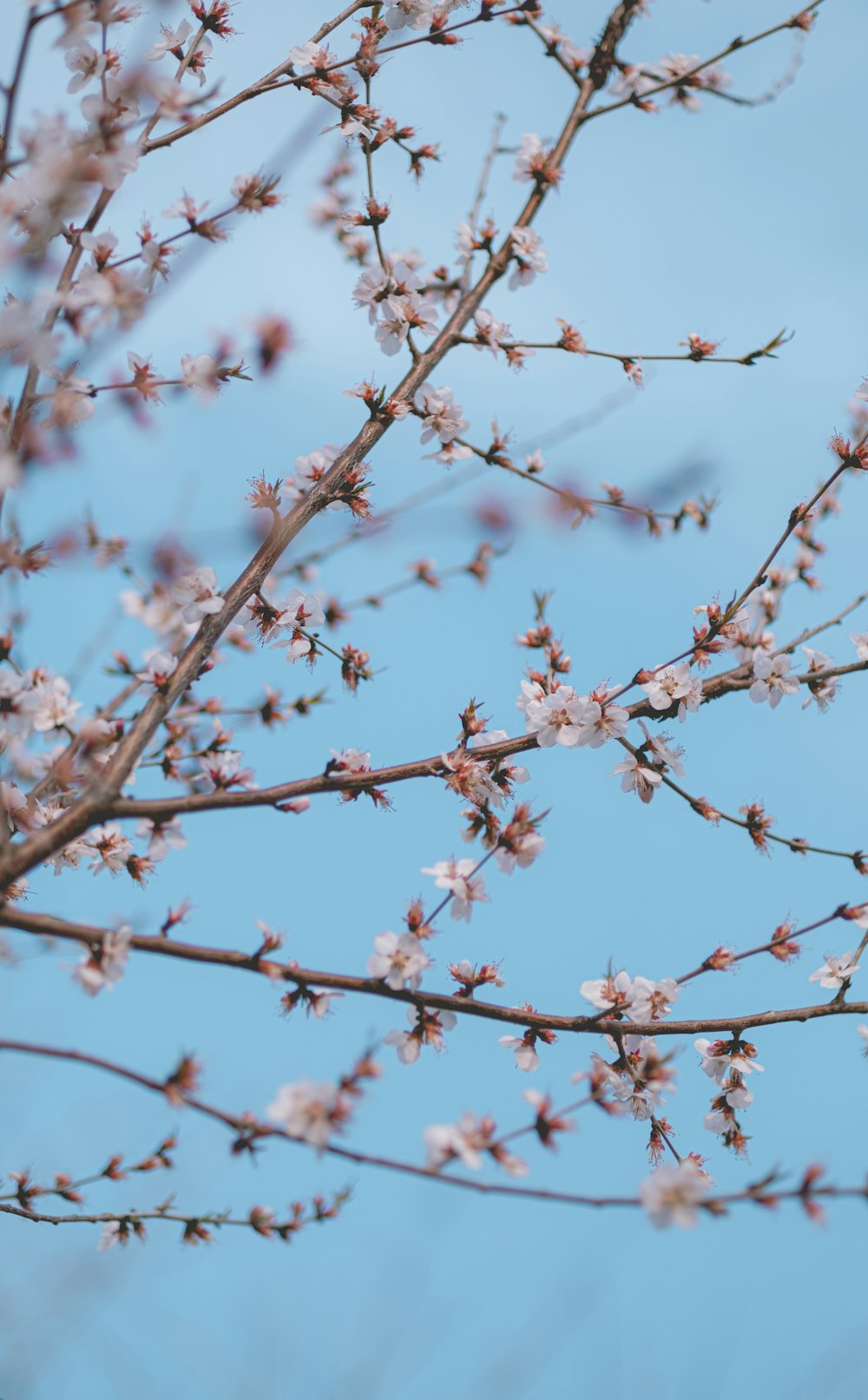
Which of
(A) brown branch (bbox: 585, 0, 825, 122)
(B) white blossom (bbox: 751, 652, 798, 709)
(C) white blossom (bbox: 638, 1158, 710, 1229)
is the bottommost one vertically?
(C) white blossom (bbox: 638, 1158, 710, 1229)

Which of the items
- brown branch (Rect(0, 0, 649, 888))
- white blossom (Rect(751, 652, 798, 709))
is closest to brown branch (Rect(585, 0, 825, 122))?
brown branch (Rect(0, 0, 649, 888))

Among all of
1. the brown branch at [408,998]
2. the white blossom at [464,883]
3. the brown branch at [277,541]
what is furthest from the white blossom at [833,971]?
the brown branch at [277,541]

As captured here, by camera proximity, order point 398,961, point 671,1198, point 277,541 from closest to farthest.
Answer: point 671,1198
point 398,961
point 277,541

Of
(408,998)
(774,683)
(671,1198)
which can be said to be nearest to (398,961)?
(408,998)

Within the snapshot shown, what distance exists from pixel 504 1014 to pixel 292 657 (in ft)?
6.23

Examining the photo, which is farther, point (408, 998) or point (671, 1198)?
point (408, 998)

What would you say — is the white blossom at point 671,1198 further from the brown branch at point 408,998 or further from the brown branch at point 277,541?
the brown branch at point 277,541

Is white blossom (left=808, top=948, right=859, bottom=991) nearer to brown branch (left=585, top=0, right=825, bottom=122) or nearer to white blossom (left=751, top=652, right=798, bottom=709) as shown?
white blossom (left=751, top=652, right=798, bottom=709)

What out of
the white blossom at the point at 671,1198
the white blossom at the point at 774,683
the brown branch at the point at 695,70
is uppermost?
the brown branch at the point at 695,70

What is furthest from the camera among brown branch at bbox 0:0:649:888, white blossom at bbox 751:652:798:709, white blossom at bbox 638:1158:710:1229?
white blossom at bbox 751:652:798:709

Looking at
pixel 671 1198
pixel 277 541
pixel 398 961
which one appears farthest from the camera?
pixel 277 541

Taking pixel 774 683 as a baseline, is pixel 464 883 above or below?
below

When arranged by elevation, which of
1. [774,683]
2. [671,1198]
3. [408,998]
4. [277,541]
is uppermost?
[277,541]

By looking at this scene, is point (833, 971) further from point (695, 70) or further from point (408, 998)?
point (695, 70)
